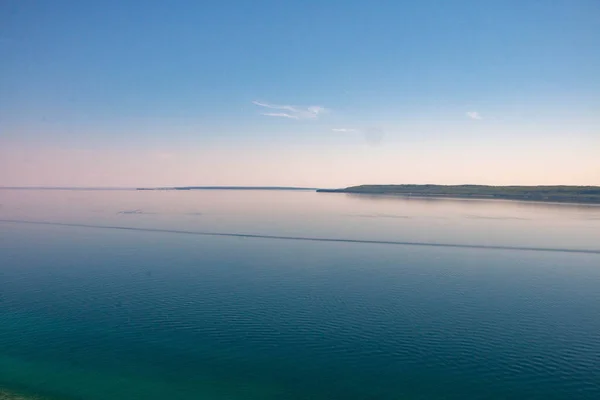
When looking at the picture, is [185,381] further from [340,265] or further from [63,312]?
[340,265]

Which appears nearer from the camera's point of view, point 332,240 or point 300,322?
point 300,322

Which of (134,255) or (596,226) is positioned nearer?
(134,255)

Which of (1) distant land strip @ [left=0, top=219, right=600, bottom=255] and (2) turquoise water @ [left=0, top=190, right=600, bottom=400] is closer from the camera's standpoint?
(2) turquoise water @ [left=0, top=190, right=600, bottom=400]

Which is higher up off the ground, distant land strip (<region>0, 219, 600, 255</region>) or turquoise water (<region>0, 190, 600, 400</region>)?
distant land strip (<region>0, 219, 600, 255</region>)

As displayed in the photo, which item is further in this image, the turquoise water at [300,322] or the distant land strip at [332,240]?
the distant land strip at [332,240]

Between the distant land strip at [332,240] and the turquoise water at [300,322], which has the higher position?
the distant land strip at [332,240]

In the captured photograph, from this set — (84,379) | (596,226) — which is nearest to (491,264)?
(84,379)

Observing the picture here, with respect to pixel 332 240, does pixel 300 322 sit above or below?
below

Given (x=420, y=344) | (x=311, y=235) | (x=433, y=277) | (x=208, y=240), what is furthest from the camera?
(x=311, y=235)
